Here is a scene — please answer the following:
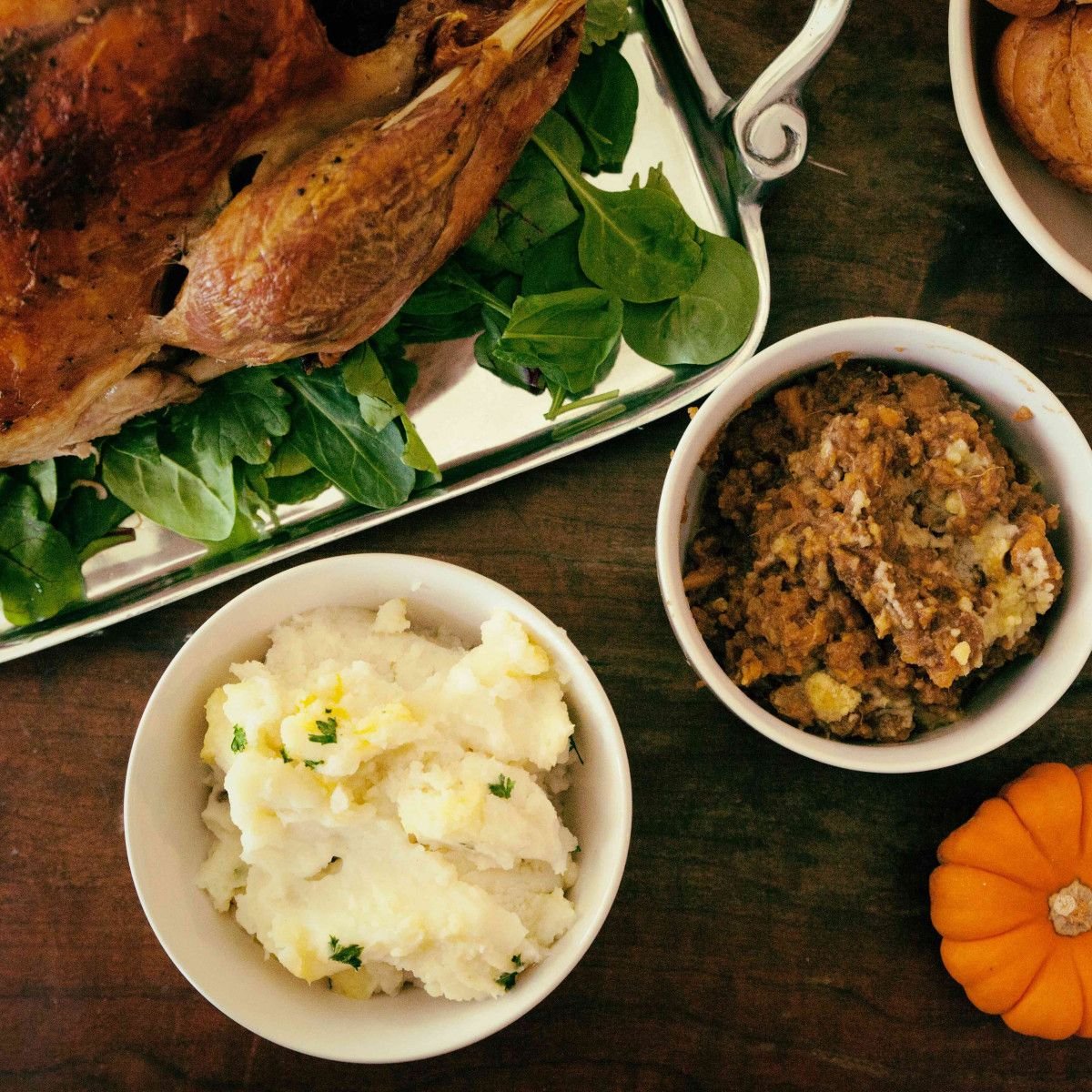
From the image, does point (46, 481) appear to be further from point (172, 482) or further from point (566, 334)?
point (566, 334)

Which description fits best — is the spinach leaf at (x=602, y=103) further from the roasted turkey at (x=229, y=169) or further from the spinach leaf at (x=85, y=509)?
the spinach leaf at (x=85, y=509)

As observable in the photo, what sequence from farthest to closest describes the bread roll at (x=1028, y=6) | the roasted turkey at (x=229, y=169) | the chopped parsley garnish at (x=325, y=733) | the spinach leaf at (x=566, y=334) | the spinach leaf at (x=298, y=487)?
the spinach leaf at (x=298, y=487) < the spinach leaf at (x=566, y=334) < the bread roll at (x=1028, y=6) < the chopped parsley garnish at (x=325, y=733) < the roasted turkey at (x=229, y=169)

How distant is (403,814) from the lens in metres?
1.11

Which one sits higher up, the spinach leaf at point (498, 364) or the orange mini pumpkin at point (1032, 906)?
the spinach leaf at point (498, 364)

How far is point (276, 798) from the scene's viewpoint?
110 centimetres

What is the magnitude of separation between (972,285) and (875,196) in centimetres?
19

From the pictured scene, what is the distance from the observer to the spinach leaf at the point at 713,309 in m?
1.41

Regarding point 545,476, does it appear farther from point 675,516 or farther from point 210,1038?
point 210,1038

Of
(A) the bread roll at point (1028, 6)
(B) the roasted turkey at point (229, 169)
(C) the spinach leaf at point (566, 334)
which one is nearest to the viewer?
(B) the roasted turkey at point (229, 169)

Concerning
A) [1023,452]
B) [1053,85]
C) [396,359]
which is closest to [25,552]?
[396,359]

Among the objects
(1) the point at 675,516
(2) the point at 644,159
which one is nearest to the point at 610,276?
(2) the point at 644,159

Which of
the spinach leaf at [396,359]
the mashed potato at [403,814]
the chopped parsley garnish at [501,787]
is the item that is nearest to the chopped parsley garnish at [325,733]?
the mashed potato at [403,814]

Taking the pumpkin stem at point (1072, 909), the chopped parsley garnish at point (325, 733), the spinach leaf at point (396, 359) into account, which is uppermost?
the spinach leaf at point (396, 359)

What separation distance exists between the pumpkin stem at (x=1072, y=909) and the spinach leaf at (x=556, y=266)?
3.41 feet
